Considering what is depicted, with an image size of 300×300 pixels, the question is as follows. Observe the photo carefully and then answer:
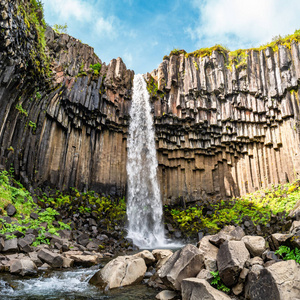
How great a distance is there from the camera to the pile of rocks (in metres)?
4.36

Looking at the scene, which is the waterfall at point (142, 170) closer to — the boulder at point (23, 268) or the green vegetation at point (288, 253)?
the boulder at point (23, 268)

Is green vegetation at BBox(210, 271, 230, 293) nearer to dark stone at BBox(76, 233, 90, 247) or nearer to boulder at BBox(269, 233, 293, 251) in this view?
boulder at BBox(269, 233, 293, 251)

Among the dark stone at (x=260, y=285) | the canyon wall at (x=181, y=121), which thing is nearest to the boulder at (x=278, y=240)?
the dark stone at (x=260, y=285)

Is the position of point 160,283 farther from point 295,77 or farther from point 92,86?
point 295,77

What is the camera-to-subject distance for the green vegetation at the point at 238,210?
17.0 meters

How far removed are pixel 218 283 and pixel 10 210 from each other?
30.0 feet

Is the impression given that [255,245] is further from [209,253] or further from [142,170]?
[142,170]

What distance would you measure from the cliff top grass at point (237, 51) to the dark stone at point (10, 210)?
1840 cm

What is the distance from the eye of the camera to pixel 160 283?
6539 millimetres

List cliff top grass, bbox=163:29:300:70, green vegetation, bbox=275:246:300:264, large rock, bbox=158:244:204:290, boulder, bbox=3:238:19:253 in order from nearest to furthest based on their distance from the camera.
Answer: green vegetation, bbox=275:246:300:264
large rock, bbox=158:244:204:290
boulder, bbox=3:238:19:253
cliff top grass, bbox=163:29:300:70

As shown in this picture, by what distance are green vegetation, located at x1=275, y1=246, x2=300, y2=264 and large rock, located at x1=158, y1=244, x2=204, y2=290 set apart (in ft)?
5.70

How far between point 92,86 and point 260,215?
50.9 feet

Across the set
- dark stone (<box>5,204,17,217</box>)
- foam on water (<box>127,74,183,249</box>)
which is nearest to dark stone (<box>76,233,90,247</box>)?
dark stone (<box>5,204,17,217</box>)

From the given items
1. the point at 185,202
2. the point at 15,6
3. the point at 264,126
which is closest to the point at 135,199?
the point at 185,202
